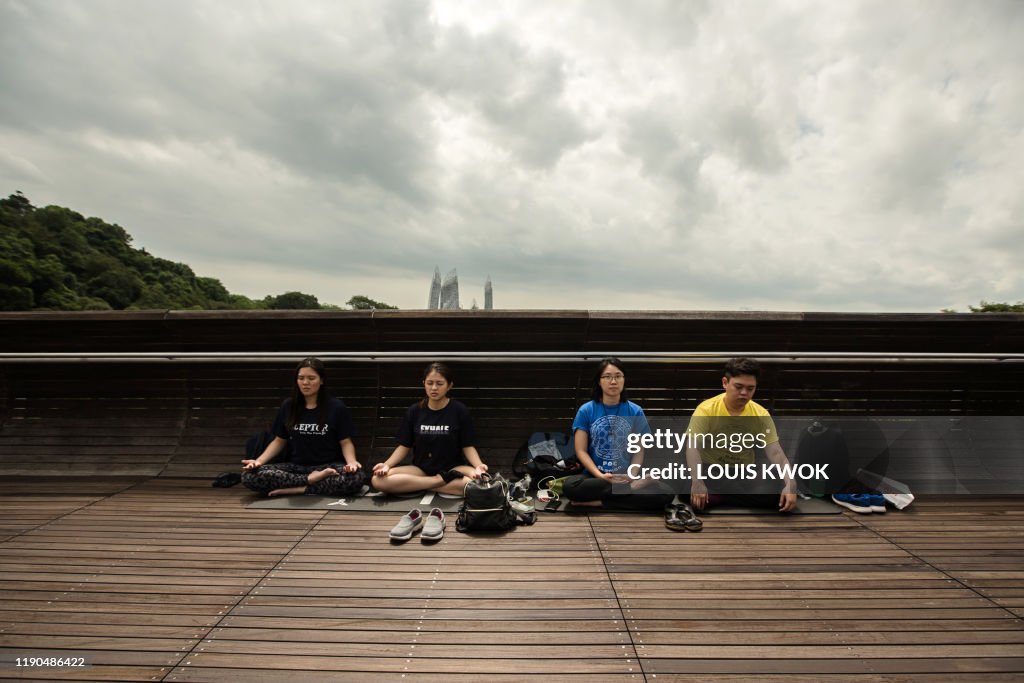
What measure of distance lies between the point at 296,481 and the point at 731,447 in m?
3.75

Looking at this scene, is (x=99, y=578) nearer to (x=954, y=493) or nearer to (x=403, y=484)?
(x=403, y=484)

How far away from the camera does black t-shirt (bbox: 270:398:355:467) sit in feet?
13.9

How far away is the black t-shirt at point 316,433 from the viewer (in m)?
4.24

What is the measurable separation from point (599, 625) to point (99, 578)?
2.95 meters

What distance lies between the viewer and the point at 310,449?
13.9 ft

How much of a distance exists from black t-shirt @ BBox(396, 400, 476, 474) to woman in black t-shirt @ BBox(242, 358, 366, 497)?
0.53 meters

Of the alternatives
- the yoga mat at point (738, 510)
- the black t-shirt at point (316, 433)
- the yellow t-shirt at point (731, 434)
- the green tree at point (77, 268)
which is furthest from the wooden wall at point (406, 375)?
the green tree at point (77, 268)

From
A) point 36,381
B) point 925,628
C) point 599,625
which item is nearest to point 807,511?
point 925,628

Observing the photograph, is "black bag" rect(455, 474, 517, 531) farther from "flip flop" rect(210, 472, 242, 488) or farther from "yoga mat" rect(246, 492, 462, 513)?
"flip flop" rect(210, 472, 242, 488)

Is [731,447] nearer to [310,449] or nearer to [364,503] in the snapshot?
[364,503]

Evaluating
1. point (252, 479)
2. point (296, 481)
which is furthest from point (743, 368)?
point (252, 479)

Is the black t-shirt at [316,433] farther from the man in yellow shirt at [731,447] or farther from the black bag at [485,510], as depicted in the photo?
the man in yellow shirt at [731,447]

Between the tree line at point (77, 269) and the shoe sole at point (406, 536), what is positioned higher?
the tree line at point (77, 269)

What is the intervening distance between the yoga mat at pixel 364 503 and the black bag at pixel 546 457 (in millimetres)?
753
